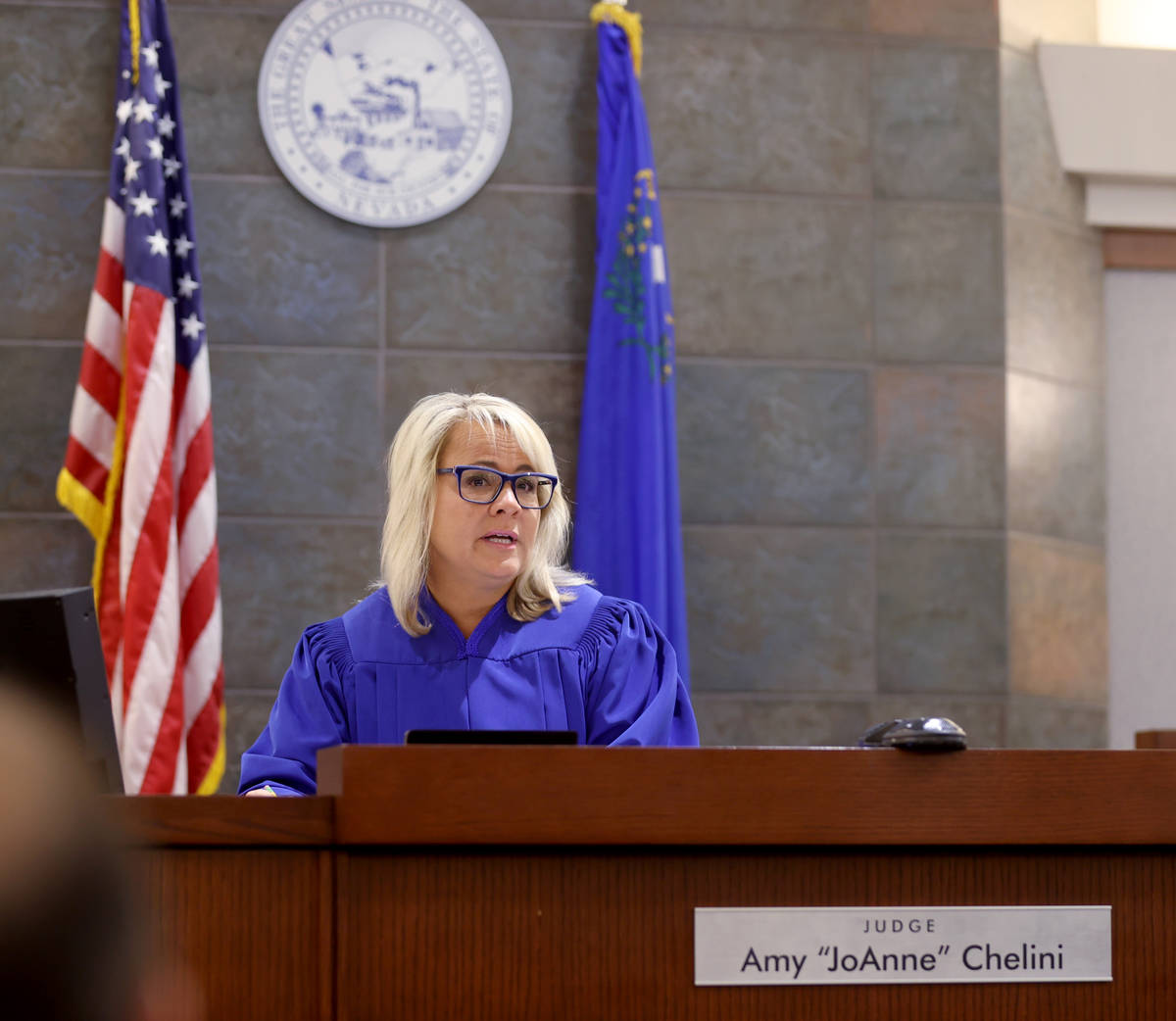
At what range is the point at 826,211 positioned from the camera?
15.5ft

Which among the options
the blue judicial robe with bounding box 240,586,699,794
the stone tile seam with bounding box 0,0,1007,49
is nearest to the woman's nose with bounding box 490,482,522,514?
the blue judicial robe with bounding box 240,586,699,794

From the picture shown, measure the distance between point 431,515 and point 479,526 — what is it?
0.10m

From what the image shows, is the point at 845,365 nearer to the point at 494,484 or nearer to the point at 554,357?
the point at 554,357

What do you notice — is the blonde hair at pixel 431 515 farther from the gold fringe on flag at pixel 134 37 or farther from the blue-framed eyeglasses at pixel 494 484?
the gold fringe on flag at pixel 134 37

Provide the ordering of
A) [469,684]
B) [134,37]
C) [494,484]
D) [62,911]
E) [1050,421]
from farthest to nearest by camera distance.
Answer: [1050,421], [134,37], [494,484], [469,684], [62,911]

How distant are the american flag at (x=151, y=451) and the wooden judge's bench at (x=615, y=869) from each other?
8.14 feet

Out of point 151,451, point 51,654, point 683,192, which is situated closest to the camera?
point 51,654

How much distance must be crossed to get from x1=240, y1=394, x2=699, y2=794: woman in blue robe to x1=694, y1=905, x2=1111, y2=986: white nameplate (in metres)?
0.79

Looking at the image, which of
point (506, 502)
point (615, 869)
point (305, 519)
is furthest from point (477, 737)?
point (305, 519)

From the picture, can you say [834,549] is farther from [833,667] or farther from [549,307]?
[549,307]

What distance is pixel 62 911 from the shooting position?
2.02ft

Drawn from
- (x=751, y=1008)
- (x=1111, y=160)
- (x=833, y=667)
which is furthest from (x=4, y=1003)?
(x=1111, y=160)

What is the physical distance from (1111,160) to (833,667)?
6.24ft

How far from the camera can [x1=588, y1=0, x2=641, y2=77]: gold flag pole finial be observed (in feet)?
14.7
